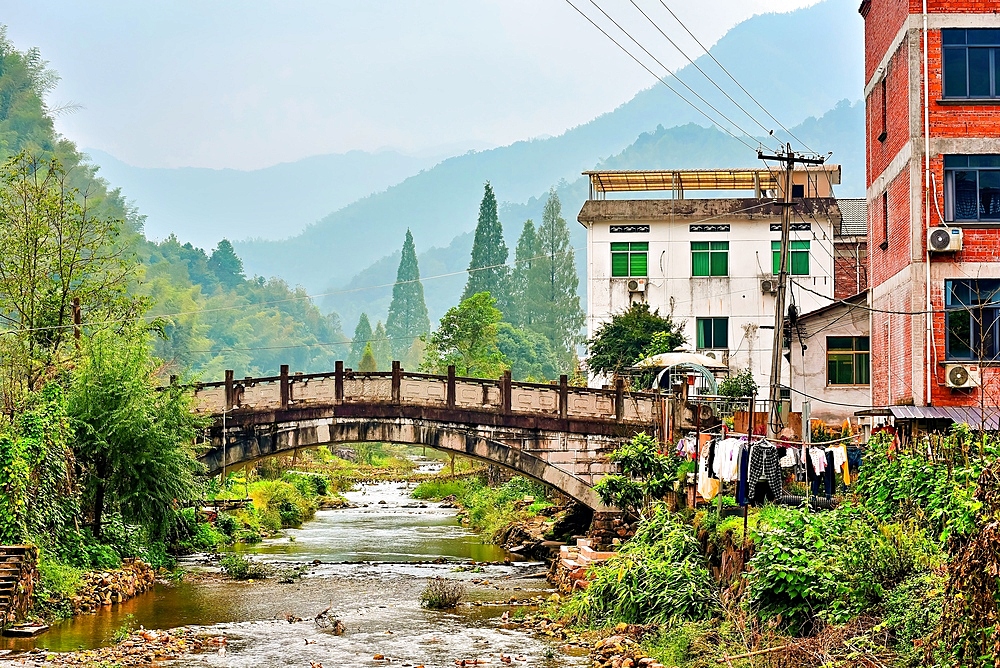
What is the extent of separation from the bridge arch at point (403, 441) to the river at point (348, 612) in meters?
2.24

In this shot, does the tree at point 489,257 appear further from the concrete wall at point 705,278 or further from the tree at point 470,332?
the concrete wall at point 705,278

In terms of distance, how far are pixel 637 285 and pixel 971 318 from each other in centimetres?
2627

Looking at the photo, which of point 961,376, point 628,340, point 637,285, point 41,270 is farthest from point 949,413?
point 637,285

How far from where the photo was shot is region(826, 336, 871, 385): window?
3281cm

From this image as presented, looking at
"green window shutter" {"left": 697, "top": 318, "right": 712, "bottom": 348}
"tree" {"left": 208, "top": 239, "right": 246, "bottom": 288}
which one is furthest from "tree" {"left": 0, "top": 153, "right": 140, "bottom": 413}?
"tree" {"left": 208, "top": 239, "right": 246, "bottom": 288}

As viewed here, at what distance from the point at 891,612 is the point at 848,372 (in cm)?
2047

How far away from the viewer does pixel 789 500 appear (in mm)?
19578

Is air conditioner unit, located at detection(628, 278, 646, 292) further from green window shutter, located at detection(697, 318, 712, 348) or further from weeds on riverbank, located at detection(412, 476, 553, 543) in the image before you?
weeds on riverbank, located at detection(412, 476, 553, 543)

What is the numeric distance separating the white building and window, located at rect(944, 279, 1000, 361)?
25.6 m

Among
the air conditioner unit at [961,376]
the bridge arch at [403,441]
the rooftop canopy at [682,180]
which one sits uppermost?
the rooftop canopy at [682,180]

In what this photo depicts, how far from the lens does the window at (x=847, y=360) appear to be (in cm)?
3281

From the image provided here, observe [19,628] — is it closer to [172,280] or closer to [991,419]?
[991,419]

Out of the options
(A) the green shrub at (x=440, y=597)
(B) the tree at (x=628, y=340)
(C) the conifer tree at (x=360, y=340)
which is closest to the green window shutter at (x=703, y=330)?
(B) the tree at (x=628, y=340)

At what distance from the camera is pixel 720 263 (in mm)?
48281
